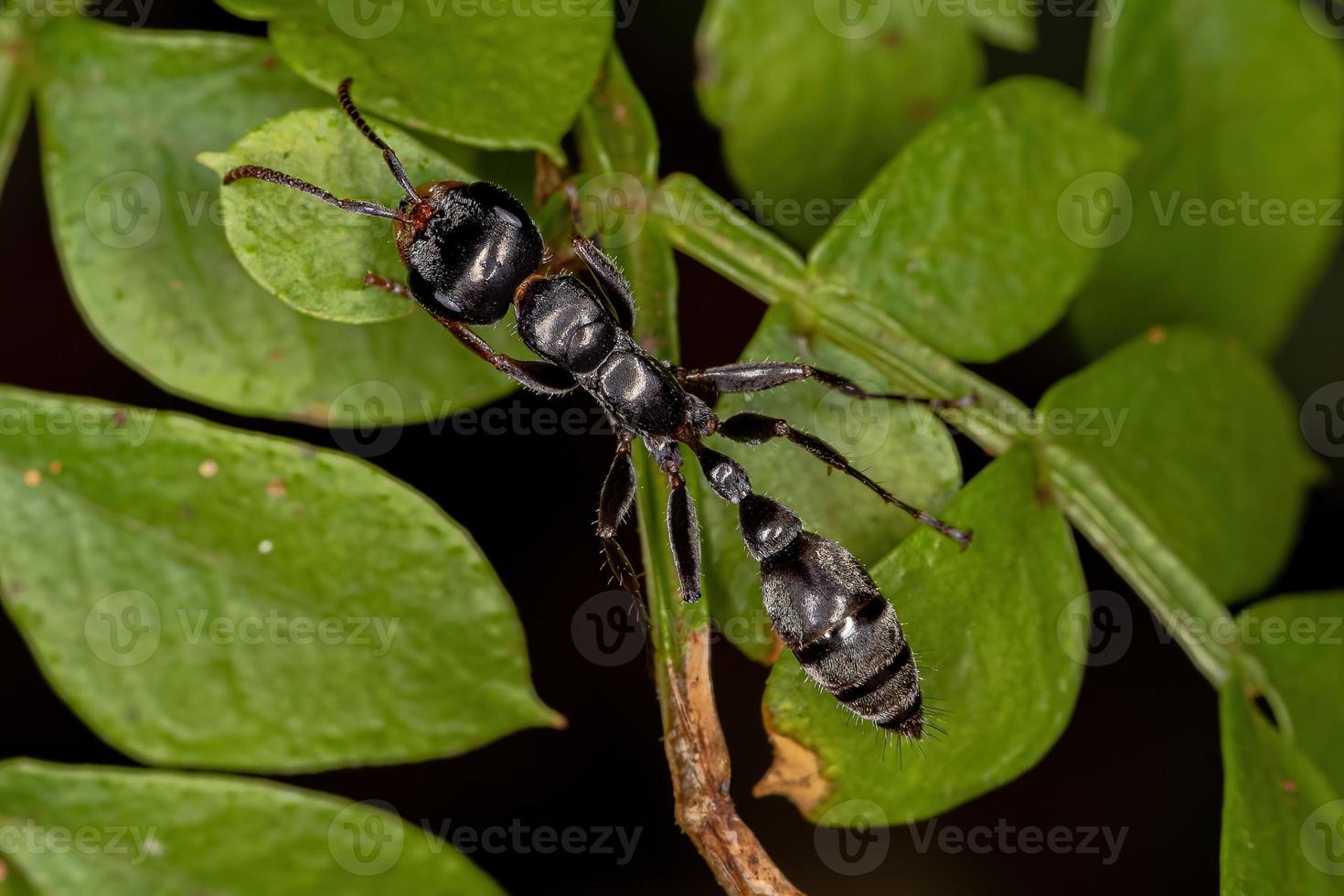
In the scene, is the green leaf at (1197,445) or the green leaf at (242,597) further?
the green leaf at (1197,445)

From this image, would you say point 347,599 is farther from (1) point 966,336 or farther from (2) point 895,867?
(2) point 895,867

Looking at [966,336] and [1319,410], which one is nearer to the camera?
[966,336]

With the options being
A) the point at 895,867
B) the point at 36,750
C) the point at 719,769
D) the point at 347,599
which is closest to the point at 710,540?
the point at 719,769

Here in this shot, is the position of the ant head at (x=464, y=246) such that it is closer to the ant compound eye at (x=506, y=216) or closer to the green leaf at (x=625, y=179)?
the ant compound eye at (x=506, y=216)

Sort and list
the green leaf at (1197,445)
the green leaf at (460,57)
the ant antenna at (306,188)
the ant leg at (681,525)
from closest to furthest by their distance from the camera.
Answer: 1. the ant antenna at (306,188)
2. the green leaf at (460,57)
3. the ant leg at (681,525)
4. the green leaf at (1197,445)

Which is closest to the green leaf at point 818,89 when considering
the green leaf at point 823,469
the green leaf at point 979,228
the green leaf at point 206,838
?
the green leaf at point 979,228

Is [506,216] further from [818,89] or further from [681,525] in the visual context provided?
[818,89]
